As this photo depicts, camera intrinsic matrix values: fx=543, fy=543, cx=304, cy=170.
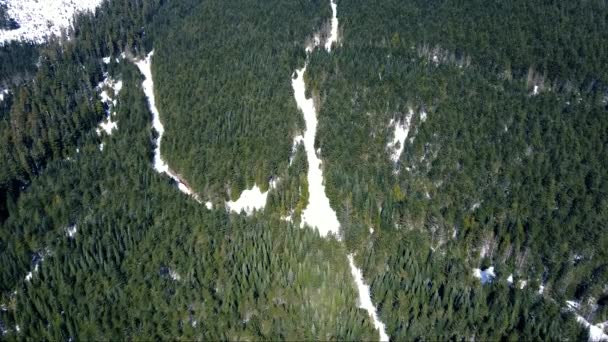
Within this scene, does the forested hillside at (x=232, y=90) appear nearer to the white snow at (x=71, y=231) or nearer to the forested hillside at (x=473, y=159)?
the forested hillside at (x=473, y=159)

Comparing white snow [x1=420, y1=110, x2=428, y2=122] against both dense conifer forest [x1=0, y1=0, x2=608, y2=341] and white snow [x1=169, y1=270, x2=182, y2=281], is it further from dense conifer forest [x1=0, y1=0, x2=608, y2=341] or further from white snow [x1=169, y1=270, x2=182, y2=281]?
white snow [x1=169, y1=270, x2=182, y2=281]

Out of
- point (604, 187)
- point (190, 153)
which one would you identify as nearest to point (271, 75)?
point (190, 153)

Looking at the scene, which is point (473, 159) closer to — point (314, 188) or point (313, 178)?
point (314, 188)

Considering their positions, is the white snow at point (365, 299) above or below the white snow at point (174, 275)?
below

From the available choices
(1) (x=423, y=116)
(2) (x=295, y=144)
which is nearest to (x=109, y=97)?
(2) (x=295, y=144)

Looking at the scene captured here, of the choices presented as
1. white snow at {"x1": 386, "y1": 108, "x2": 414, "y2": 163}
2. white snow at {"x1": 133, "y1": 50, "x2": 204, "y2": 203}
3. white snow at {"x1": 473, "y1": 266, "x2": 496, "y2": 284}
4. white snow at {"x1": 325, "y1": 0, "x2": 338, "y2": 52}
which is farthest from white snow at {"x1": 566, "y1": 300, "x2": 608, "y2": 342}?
white snow at {"x1": 325, "y1": 0, "x2": 338, "y2": 52}

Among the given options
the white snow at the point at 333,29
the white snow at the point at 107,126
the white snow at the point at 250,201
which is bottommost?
the white snow at the point at 250,201

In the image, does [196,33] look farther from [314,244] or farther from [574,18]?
[574,18]

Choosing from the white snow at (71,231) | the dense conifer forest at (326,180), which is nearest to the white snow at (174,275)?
the dense conifer forest at (326,180)
